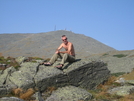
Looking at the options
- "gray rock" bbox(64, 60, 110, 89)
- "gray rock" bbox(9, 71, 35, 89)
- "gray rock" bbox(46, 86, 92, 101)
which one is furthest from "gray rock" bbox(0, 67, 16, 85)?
"gray rock" bbox(64, 60, 110, 89)

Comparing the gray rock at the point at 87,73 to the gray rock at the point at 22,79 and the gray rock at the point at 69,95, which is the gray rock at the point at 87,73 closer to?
the gray rock at the point at 69,95

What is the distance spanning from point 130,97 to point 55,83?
16.3 feet

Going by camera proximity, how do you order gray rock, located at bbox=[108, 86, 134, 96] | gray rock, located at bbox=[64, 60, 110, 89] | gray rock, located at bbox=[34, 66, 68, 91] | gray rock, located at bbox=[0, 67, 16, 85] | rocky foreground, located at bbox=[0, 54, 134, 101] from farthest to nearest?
gray rock, located at bbox=[64, 60, 110, 89], gray rock, located at bbox=[0, 67, 16, 85], gray rock, located at bbox=[34, 66, 68, 91], gray rock, located at bbox=[108, 86, 134, 96], rocky foreground, located at bbox=[0, 54, 134, 101]

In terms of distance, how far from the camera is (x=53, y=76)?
12.2m

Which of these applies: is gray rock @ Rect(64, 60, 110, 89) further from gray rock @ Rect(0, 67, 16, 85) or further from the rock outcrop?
gray rock @ Rect(0, 67, 16, 85)

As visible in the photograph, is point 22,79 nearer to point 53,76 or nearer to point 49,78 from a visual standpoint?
point 49,78

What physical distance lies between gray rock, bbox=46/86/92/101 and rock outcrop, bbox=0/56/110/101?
28.1 inches

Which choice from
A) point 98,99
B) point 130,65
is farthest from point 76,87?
point 130,65

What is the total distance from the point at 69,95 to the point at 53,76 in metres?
1.89

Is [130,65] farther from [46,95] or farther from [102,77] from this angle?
[46,95]

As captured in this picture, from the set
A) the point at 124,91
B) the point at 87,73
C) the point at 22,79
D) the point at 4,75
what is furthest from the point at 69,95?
the point at 4,75

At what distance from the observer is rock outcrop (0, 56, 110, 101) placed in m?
11.5

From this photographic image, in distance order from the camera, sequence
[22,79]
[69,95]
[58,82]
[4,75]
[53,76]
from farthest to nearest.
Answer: [4,75], [58,82], [53,76], [22,79], [69,95]

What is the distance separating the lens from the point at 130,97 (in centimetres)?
1076
